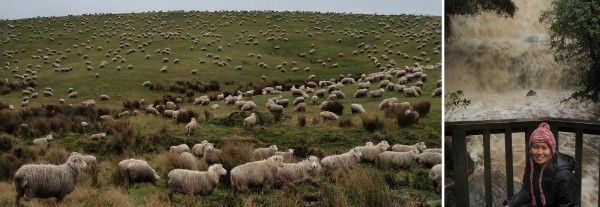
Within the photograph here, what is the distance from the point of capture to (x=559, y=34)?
6.03 meters

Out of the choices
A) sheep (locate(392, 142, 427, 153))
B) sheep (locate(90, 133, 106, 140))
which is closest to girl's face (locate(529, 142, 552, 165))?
sheep (locate(392, 142, 427, 153))

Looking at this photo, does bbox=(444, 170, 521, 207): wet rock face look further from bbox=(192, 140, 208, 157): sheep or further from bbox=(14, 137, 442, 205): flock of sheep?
bbox=(192, 140, 208, 157): sheep

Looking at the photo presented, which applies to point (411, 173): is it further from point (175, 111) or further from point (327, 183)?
point (175, 111)

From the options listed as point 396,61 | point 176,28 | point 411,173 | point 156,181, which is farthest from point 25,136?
point 176,28

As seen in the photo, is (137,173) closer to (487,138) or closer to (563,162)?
(487,138)

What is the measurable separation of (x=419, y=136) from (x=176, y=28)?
883 inches

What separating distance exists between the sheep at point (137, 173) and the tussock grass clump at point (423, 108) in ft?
17.5

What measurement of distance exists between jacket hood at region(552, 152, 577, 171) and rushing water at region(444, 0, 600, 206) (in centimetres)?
67

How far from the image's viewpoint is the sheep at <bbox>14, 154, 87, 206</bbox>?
580cm

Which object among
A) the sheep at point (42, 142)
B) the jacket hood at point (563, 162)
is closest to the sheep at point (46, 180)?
the sheep at point (42, 142)

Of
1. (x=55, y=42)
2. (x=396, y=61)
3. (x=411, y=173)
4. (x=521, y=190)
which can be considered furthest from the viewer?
(x=396, y=61)

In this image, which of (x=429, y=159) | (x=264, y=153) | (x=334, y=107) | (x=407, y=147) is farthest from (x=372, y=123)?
(x=264, y=153)

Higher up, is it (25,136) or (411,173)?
(25,136)

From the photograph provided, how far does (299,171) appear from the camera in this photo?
22.7 feet
